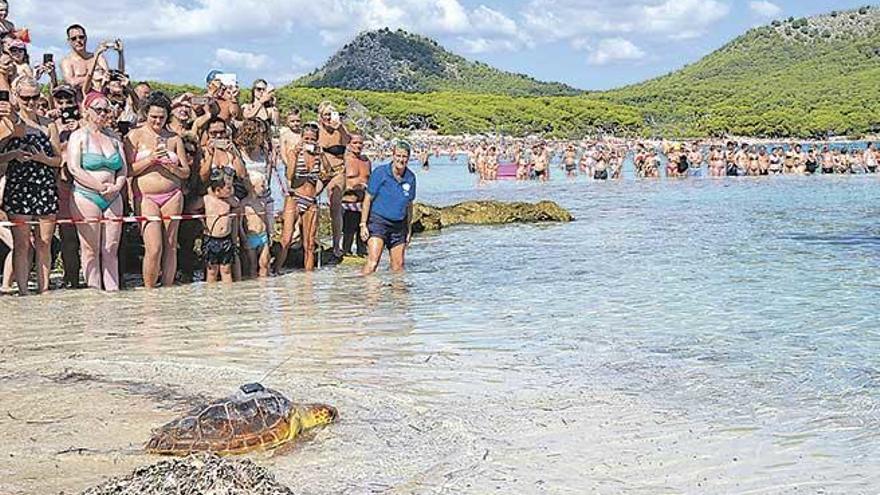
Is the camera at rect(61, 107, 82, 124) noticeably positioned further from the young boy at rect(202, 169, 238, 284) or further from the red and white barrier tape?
the young boy at rect(202, 169, 238, 284)

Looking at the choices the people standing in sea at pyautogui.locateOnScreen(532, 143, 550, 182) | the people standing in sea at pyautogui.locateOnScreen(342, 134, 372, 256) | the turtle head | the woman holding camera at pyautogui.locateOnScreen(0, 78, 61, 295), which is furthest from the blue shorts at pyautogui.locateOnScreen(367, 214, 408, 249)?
the people standing in sea at pyautogui.locateOnScreen(532, 143, 550, 182)

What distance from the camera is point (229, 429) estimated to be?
17.3 ft

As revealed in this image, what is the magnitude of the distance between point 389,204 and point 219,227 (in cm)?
190

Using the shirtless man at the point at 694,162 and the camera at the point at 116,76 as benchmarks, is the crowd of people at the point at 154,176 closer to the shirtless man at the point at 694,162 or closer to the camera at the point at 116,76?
the camera at the point at 116,76

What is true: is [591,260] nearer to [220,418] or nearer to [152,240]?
[152,240]

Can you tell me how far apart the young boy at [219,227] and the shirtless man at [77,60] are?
1.97 m

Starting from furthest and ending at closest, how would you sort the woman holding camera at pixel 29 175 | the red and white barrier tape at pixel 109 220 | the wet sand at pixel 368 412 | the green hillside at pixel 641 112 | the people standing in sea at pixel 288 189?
1. the green hillside at pixel 641 112
2. the people standing in sea at pixel 288 189
3. the red and white barrier tape at pixel 109 220
4. the woman holding camera at pixel 29 175
5. the wet sand at pixel 368 412

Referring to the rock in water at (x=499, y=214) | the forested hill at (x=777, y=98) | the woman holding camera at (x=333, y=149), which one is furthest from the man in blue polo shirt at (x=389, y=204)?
the forested hill at (x=777, y=98)

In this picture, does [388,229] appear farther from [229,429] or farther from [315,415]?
[229,429]

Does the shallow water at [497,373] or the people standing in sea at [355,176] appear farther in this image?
the people standing in sea at [355,176]

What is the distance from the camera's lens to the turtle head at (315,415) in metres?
5.61

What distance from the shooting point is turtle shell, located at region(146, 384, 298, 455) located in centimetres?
516

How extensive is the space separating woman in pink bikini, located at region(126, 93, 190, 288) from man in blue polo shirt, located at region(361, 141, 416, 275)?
85.2 inches

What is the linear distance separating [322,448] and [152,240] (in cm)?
545
